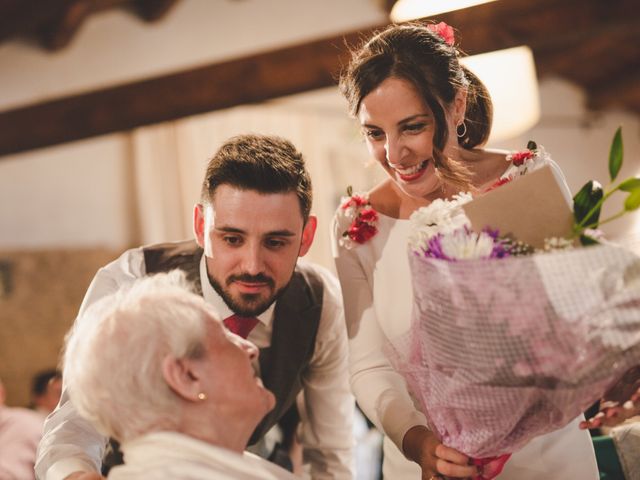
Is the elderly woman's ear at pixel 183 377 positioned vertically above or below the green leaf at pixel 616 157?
below

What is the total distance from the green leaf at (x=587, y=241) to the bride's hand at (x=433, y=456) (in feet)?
1.41

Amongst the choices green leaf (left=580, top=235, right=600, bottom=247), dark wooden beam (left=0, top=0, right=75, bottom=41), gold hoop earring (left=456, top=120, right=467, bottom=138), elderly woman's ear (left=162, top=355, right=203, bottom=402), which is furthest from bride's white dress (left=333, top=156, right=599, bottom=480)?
dark wooden beam (left=0, top=0, right=75, bottom=41)

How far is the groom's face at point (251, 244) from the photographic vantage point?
1936 millimetres

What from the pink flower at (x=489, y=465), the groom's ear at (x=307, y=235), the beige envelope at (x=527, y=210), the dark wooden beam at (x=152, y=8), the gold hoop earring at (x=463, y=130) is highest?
the dark wooden beam at (x=152, y=8)

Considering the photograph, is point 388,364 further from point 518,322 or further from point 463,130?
point 518,322

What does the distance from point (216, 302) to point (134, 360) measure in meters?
0.63

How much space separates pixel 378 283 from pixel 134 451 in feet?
2.65

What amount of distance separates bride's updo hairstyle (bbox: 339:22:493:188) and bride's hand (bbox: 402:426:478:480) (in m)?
0.56

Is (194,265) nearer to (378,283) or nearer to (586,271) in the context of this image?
(378,283)

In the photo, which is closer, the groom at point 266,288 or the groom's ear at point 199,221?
the groom at point 266,288

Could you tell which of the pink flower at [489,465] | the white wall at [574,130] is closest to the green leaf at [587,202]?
the pink flower at [489,465]

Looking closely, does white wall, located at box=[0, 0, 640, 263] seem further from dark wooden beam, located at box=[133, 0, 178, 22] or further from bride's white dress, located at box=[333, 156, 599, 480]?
bride's white dress, located at box=[333, 156, 599, 480]

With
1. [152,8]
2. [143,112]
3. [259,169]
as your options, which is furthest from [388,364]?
[152,8]

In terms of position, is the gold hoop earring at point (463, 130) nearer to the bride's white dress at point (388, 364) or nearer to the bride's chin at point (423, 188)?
the bride's chin at point (423, 188)
